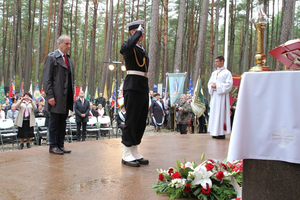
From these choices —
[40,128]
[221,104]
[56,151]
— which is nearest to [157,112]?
[40,128]

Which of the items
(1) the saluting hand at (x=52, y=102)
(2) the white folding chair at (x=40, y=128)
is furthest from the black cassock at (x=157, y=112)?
(1) the saluting hand at (x=52, y=102)

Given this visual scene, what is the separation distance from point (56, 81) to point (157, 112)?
9.33m

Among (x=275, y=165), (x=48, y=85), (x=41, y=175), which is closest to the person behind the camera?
(x=275, y=165)

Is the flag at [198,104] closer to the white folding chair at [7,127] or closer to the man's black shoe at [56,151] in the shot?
the white folding chair at [7,127]

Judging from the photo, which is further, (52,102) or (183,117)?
(183,117)

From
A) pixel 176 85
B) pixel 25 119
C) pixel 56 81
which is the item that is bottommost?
pixel 25 119

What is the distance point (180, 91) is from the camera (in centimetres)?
1245

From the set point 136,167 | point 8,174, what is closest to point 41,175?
point 8,174

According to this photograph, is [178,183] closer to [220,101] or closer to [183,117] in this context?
[220,101]

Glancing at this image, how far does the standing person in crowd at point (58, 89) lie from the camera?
4250 mm

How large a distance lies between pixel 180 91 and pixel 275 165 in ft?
34.2

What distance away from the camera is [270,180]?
81.4 inches

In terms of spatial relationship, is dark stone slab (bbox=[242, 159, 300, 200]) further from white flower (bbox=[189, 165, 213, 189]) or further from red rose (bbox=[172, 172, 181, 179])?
red rose (bbox=[172, 172, 181, 179])

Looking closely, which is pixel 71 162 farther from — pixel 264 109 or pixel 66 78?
pixel 264 109
